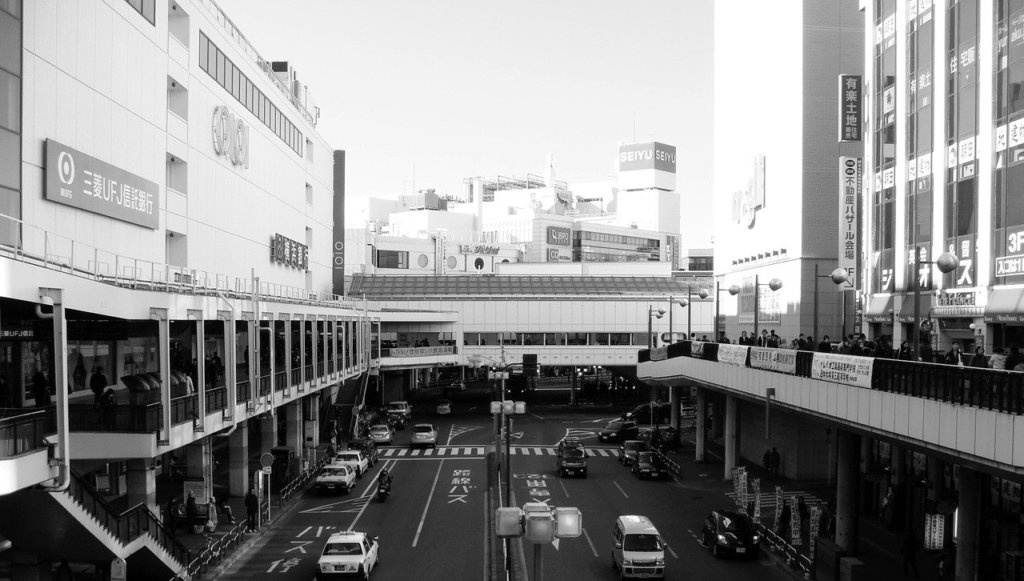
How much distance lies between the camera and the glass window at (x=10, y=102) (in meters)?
27.4

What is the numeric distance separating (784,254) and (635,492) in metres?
17.2

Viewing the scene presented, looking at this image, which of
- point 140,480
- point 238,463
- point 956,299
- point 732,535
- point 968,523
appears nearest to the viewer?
point 968,523

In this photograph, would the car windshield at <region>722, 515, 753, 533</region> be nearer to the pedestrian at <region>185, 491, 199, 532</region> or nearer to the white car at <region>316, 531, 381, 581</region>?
the white car at <region>316, 531, 381, 581</region>

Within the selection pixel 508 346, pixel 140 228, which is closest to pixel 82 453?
pixel 140 228

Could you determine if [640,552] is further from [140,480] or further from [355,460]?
[355,460]

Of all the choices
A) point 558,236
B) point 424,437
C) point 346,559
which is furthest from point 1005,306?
point 558,236

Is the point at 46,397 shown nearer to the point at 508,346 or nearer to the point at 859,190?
the point at 859,190

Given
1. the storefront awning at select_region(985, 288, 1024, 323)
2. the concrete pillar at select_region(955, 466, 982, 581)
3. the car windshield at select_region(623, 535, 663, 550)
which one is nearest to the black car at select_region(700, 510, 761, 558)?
the car windshield at select_region(623, 535, 663, 550)

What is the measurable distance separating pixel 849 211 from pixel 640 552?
2427cm

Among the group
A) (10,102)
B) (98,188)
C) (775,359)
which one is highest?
(10,102)

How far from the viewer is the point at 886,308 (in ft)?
131

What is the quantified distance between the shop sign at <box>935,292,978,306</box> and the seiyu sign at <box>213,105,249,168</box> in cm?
3393

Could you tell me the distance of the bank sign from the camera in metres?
30.5

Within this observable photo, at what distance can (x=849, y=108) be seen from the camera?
45594 millimetres
